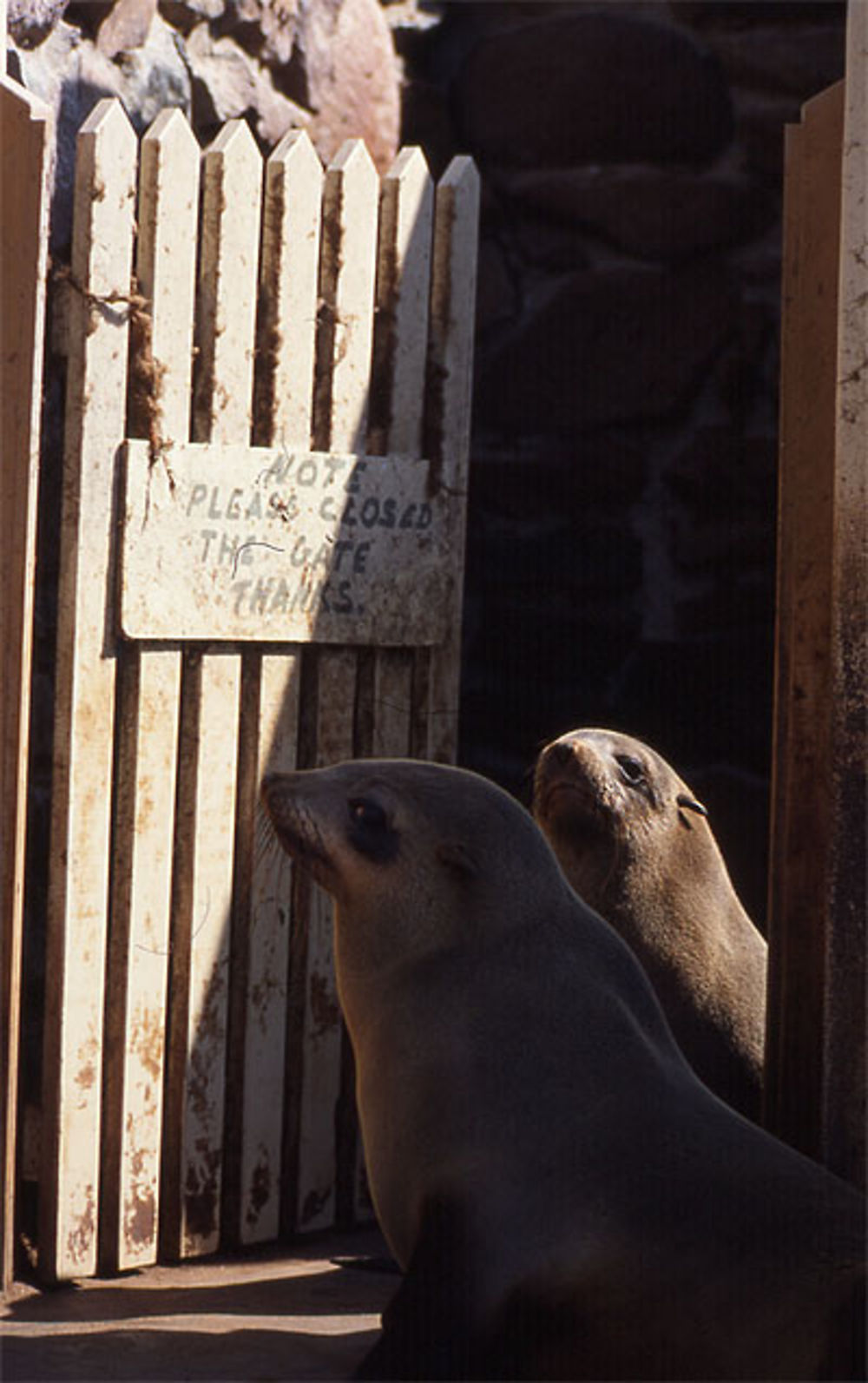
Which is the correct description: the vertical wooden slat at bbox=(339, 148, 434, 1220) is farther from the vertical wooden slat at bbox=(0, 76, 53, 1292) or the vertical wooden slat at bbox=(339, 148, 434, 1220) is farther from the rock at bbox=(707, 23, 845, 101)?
the rock at bbox=(707, 23, 845, 101)

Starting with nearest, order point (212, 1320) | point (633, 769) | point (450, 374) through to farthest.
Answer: point (212, 1320), point (633, 769), point (450, 374)

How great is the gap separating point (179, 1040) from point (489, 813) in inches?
45.7

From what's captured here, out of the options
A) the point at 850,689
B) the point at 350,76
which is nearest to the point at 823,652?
the point at 850,689

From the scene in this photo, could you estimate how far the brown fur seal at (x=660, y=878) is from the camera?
4.82 metres

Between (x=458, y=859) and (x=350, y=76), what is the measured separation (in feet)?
8.53

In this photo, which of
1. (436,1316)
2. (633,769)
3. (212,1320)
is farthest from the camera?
(633,769)

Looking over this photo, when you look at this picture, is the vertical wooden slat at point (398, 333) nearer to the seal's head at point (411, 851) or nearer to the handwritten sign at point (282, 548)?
the handwritten sign at point (282, 548)

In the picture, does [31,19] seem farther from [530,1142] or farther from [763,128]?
[530,1142]

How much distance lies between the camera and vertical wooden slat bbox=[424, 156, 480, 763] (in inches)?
206

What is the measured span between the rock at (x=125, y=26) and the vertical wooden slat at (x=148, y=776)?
0.35 meters

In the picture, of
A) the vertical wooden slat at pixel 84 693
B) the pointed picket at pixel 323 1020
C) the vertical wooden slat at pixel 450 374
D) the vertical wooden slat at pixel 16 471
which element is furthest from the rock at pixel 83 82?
the pointed picket at pixel 323 1020

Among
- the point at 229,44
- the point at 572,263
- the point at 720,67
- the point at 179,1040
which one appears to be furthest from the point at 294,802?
the point at 720,67

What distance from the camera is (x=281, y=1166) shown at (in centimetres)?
506

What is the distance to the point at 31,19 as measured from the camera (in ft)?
15.1
